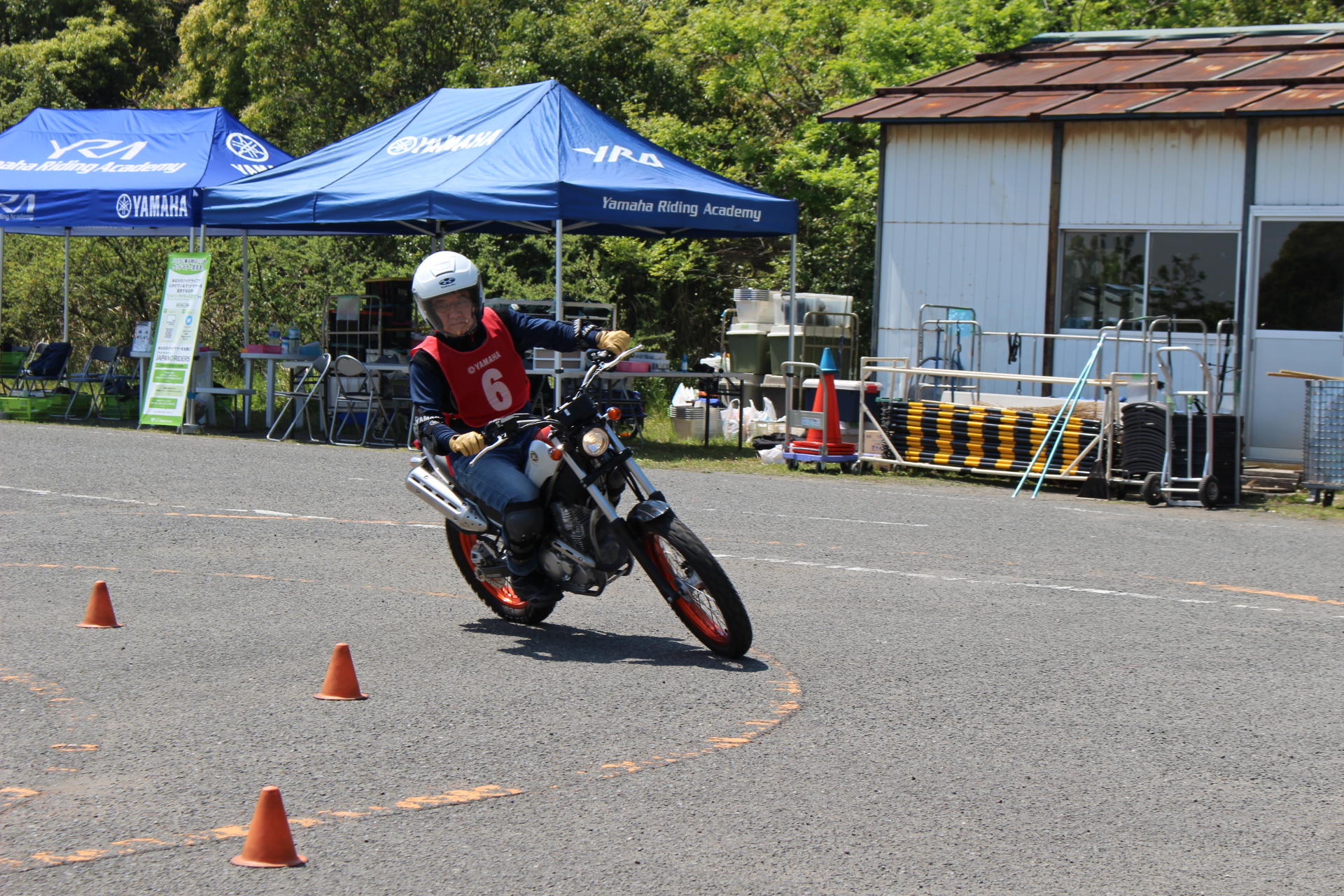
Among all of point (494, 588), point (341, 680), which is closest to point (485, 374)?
point (494, 588)

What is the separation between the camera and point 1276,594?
917cm

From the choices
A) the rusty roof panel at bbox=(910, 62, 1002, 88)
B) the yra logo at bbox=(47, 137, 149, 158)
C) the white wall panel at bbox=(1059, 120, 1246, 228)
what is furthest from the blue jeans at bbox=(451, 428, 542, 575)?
the yra logo at bbox=(47, 137, 149, 158)

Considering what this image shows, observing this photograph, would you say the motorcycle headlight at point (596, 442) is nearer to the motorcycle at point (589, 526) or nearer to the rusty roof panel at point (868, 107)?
the motorcycle at point (589, 526)

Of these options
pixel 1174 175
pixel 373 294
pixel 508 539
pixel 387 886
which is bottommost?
pixel 387 886

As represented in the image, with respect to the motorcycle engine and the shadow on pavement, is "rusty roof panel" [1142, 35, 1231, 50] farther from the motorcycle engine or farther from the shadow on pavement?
the motorcycle engine

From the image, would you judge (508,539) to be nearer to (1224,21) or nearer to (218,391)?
(218,391)

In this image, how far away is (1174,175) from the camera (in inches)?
663

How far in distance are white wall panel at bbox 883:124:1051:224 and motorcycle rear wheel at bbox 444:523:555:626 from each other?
11369 mm

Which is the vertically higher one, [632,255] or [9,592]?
[632,255]

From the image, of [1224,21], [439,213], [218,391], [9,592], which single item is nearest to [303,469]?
[439,213]

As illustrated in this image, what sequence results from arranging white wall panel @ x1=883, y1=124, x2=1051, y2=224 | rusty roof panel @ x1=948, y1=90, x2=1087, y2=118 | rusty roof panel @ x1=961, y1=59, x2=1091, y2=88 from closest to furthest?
rusty roof panel @ x1=948, y1=90, x2=1087, y2=118
white wall panel @ x1=883, y1=124, x2=1051, y2=224
rusty roof panel @ x1=961, y1=59, x2=1091, y2=88

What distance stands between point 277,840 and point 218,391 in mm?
16029

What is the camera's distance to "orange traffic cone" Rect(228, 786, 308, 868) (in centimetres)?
426

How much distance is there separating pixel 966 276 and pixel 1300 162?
379 cm
